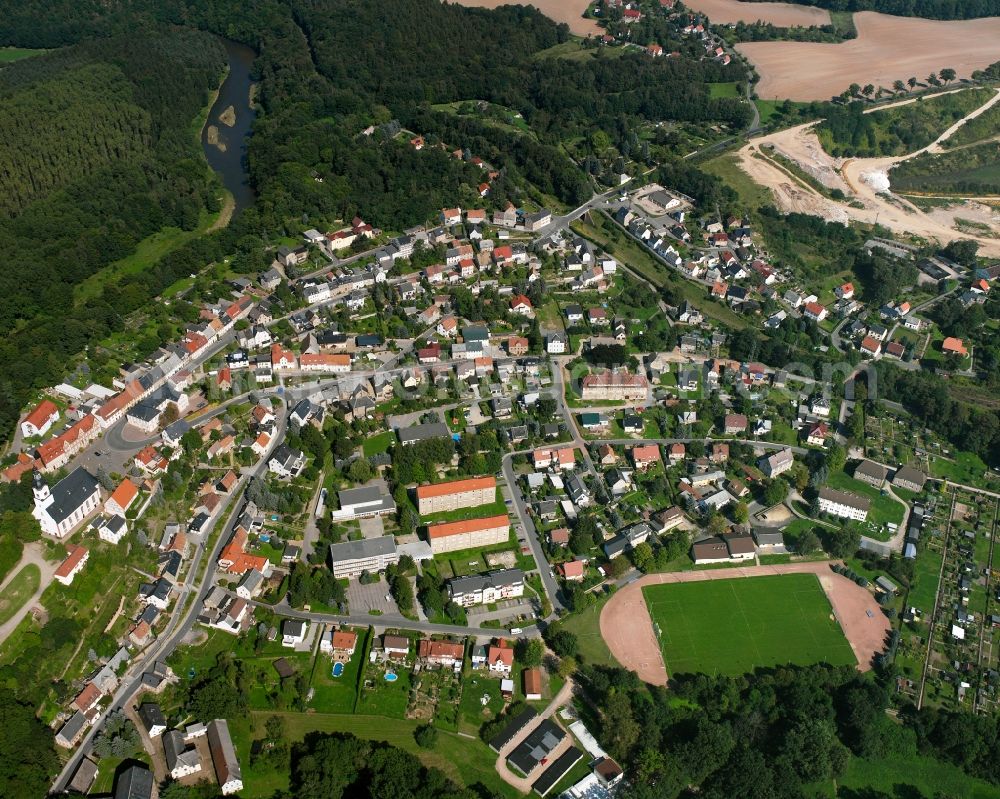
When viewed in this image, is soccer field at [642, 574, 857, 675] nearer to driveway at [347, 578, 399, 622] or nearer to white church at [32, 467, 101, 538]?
driveway at [347, 578, 399, 622]

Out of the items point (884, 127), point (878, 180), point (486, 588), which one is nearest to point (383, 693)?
point (486, 588)

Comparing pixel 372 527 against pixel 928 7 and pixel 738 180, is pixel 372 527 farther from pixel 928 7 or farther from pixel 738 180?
pixel 928 7

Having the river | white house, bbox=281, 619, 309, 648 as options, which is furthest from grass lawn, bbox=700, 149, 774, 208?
white house, bbox=281, 619, 309, 648

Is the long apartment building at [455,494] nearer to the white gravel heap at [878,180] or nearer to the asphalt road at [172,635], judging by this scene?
the asphalt road at [172,635]

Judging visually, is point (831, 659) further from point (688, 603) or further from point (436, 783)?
point (436, 783)

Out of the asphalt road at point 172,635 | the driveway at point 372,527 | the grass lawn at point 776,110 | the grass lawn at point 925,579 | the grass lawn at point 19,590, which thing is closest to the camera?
the asphalt road at point 172,635

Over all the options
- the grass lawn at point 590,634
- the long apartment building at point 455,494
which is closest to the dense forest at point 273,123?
the long apartment building at point 455,494
